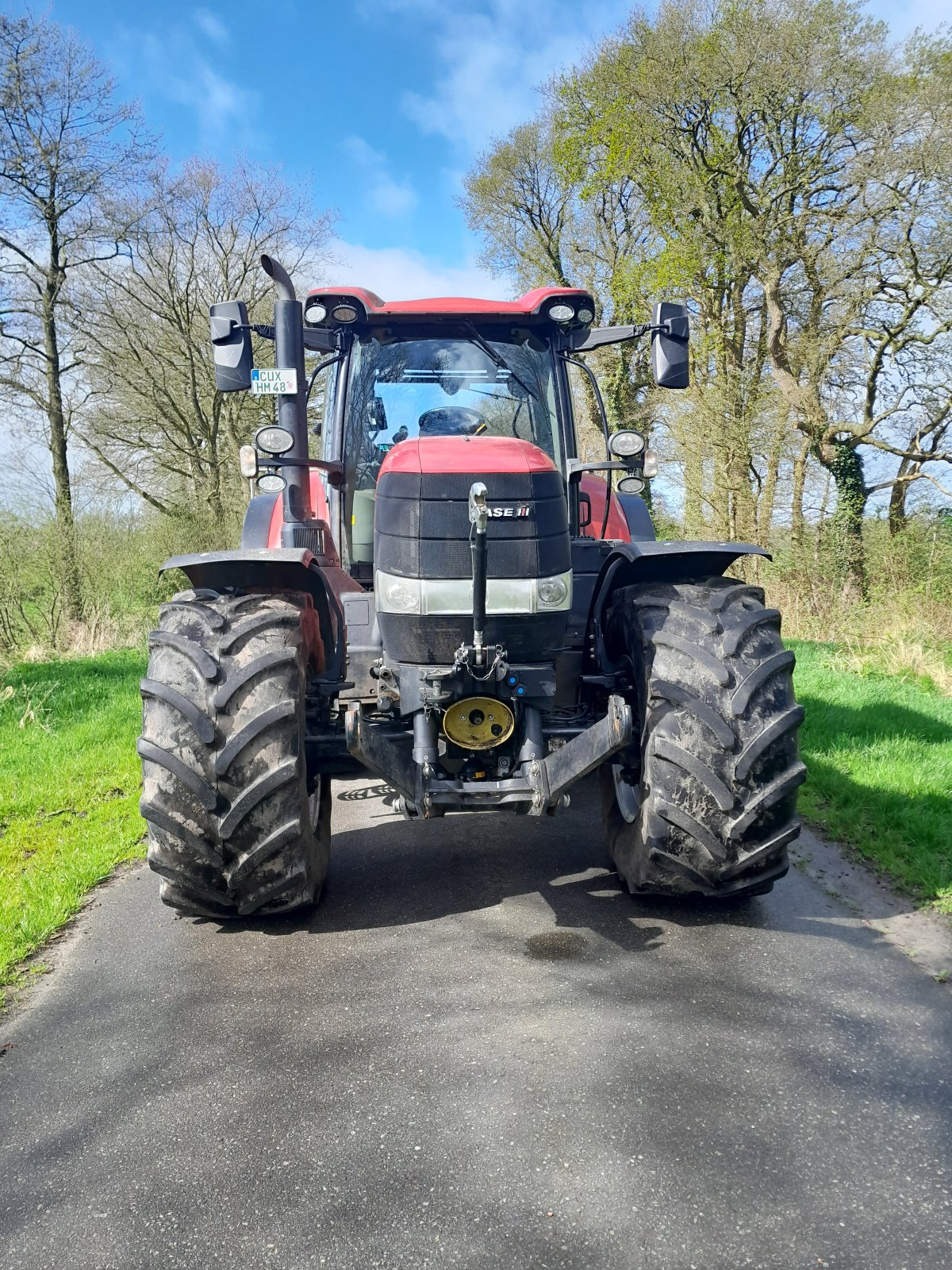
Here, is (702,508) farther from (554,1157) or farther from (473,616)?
(554,1157)

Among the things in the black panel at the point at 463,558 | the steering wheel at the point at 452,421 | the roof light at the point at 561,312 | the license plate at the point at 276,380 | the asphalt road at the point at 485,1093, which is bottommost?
the asphalt road at the point at 485,1093

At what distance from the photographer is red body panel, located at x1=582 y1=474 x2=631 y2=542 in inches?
195

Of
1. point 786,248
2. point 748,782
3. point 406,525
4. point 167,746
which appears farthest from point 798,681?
point 786,248

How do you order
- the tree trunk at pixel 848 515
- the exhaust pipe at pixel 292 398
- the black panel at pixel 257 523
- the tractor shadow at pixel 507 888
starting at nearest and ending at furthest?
the tractor shadow at pixel 507 888, the exhaust pipe at pixel 292 398, the black panel at pixel 257 523, the tree trunk at pixel 848 515

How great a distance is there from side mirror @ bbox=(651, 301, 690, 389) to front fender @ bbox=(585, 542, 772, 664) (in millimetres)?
821

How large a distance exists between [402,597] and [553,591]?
0.53 meters

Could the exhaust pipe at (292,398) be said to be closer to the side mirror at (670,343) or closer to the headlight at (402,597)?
the headlight at (402,597)

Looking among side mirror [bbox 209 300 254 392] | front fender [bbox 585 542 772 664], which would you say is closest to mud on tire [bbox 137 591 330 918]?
side mirror [bbox 209 300 254 392]

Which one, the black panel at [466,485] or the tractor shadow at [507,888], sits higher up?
the black panel at [466,485]

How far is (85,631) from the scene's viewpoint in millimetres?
12500

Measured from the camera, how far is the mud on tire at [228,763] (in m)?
3.03

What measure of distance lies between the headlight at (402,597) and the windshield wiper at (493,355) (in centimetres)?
159

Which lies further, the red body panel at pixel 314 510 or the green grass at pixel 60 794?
the red body panel at pixel 314 510

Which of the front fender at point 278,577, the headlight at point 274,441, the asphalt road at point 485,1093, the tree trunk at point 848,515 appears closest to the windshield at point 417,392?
the headlight at point 274,441
